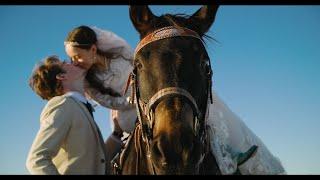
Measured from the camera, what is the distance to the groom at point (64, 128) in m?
2.88

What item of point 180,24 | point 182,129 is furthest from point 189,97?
point 180,24

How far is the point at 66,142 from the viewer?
122 inches

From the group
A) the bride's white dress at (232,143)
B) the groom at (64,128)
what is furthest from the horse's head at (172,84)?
the bride's white dress at (232,143)

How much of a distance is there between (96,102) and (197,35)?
4.96ft

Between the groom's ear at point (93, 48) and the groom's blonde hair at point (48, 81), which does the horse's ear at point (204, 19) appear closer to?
the groom's ear at point (93, 48)

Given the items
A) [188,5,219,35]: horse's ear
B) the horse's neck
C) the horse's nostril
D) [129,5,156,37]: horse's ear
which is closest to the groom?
the horse's nostril

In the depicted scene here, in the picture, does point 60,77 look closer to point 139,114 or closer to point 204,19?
point 139,114

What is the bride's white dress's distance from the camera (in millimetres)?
4247

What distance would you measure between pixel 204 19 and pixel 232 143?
60.9 inches

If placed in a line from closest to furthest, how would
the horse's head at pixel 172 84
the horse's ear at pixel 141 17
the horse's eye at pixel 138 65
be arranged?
the horse's head at pixel 172 84, the horse's eye at pixel 138 65, the horse's ear at pixel 141 17

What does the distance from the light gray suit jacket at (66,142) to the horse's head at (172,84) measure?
18.2 inches

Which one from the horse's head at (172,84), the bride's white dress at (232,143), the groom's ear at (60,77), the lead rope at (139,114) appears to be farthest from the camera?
the bride's white dress at (232,143)

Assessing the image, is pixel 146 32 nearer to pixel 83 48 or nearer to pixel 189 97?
pixel 83 48
